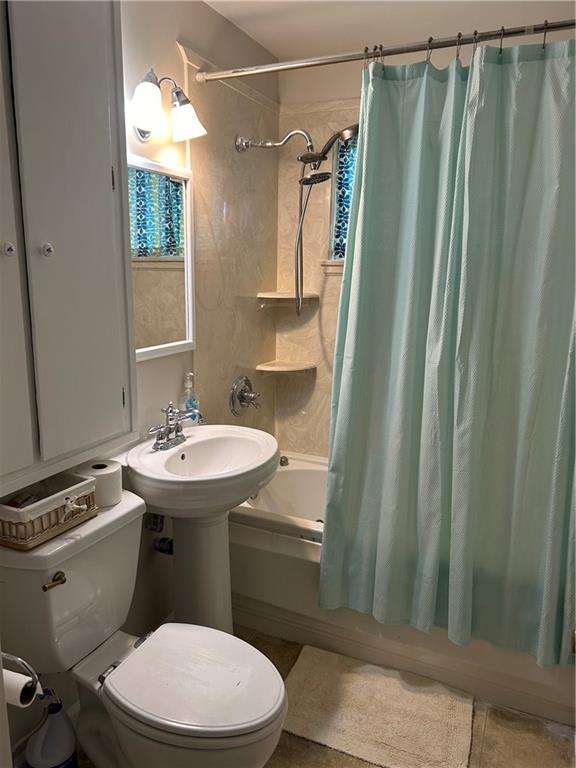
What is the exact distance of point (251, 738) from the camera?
4.06ft

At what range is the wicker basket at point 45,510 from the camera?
127cm

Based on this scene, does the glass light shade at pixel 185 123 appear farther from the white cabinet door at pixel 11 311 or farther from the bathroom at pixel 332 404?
the white cabinet door at pixel 11 311

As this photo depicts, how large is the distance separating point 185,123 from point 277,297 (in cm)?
92

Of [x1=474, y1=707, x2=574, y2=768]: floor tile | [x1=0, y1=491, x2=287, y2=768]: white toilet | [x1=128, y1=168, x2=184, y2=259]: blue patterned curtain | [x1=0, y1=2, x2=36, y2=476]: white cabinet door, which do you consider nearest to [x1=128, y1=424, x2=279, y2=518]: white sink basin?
[x1=0, y1=491, x2=287, y2=768]: white toilet

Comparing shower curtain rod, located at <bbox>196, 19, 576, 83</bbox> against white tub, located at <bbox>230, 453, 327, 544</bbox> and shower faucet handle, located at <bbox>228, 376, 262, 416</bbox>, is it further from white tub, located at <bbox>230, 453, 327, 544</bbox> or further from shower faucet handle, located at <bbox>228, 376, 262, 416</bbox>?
white tub, located at <bbox>230, 453, 327, 544</bbox>

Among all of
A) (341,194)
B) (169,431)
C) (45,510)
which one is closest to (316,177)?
(341,194)

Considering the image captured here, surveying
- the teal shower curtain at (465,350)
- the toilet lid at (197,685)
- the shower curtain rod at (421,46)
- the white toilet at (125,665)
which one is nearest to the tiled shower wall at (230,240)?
the shower curtain rod at (421,46)

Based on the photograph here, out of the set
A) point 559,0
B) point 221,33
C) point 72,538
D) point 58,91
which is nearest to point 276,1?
point 221,33

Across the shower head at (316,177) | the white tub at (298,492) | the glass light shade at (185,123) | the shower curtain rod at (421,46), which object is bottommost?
the white tub at (298,492)

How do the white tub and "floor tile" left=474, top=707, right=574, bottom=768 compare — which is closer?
"floor tile" left=474, top=707, right=574, bottom=768

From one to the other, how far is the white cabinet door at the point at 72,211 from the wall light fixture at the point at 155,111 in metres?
0.30

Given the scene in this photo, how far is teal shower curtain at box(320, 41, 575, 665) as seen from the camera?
156cm

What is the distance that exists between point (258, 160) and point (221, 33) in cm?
51

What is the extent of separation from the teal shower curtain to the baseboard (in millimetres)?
195
